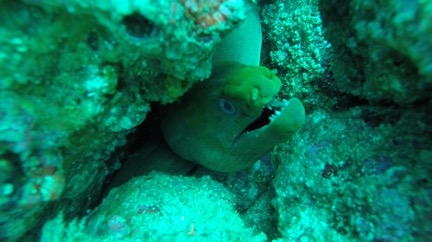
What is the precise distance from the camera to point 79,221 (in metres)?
1.93

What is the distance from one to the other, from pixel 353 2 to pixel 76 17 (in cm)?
145

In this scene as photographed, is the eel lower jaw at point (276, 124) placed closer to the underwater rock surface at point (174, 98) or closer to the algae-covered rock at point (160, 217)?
the underwater rock surface at point (174, 98)

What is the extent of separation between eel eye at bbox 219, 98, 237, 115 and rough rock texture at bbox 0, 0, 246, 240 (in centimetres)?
65

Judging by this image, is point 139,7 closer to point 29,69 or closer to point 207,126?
point 29,69

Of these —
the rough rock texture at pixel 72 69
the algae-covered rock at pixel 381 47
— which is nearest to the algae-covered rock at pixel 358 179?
the algae-covered rock at pixel 381 47

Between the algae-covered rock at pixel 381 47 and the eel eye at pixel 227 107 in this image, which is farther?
the eel eye at pixel 227 107

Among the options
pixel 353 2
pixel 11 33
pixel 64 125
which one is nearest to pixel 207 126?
pixel 64 125

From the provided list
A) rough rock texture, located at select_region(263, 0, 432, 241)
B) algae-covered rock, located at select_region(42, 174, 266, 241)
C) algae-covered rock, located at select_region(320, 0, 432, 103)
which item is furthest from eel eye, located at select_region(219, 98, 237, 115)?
algae-covered rock, located at select_region(320, 0, 432, 103)

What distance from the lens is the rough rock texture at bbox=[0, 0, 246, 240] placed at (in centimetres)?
133

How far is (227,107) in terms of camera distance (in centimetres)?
239

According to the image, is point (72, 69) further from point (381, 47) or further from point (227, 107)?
point (381, 47)

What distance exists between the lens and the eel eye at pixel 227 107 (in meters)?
2.34

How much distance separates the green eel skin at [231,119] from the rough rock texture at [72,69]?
0.59 metres

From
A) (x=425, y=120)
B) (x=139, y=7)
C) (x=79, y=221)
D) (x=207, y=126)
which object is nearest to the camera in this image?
(x=139, y=7)
